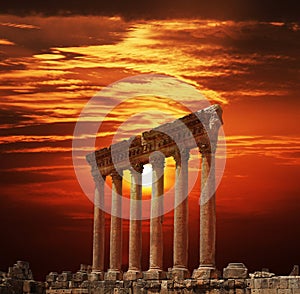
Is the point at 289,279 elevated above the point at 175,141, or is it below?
below

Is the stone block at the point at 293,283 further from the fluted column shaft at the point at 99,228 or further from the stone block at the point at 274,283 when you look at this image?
the fluted column shaft at the point at 99,228

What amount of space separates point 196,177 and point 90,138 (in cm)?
886

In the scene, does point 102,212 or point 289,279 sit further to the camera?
point 102,212

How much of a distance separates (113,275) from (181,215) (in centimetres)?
920

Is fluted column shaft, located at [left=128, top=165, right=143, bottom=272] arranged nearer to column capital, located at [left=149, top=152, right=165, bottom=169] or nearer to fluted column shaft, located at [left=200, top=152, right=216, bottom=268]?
column capital, located at [left=149, top=152, right=165, bottom=169]

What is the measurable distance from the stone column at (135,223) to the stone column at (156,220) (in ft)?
8.65

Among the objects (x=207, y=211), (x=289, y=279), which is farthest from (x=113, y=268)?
(x=289, y=279)

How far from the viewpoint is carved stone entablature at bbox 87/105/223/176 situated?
4533cm

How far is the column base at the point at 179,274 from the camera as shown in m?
46.4

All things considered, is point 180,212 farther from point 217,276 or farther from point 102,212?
point 102,212

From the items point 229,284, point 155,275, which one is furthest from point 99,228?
point 229,284

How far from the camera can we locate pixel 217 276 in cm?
4441

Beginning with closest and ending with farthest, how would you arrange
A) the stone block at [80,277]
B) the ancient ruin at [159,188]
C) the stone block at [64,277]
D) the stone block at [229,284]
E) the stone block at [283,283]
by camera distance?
the stone block at [283,283] < the stone block at [229,284] < the ancient ruin at [159,188] < the stone block at [64,277] < the stone block at [80,277]

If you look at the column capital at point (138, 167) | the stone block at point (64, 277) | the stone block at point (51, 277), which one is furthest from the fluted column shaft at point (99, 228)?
the column capital at point (138, 167)
